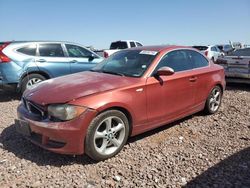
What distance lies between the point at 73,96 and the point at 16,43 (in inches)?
180

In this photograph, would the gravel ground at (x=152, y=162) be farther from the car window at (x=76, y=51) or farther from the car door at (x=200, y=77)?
the car window at (x=76, y=51)

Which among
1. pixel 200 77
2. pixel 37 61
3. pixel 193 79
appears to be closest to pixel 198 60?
pixel 200 77

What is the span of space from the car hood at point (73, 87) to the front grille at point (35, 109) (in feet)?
0.19

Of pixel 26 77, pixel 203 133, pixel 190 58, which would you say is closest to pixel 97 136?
pixel 203 133

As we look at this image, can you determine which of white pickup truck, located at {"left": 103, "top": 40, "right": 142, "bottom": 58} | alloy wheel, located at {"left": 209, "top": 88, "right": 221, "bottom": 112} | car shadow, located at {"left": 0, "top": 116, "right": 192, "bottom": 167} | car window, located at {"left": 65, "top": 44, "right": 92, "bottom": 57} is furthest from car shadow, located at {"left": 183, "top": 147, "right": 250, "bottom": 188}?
white pickup truck, located at {"left": 103, "top": 40, "right": 142, "bottom": 58}

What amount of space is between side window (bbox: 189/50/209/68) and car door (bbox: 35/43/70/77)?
13.2 feet

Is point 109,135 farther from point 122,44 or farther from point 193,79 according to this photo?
point 122,44

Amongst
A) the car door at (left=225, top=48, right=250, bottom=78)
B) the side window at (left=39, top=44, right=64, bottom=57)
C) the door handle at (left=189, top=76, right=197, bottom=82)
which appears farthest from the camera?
the car door at (left=225, top=48, right=250, bottom=78)

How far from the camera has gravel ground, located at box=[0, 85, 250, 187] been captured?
3373 mm

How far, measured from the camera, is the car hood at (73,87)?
371cm

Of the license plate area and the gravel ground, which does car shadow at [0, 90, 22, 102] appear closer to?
the gravel ground

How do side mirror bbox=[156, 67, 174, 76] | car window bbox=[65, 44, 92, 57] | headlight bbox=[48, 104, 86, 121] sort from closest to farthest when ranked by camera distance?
headlight bbox=[48, 104, 86, 121] → side mirror bbox=[156, 67, 174, 76] → car window bbox=[65, 44, 92, 57]

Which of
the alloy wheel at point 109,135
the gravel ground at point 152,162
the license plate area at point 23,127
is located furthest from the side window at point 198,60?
the license plate area at point 23,127

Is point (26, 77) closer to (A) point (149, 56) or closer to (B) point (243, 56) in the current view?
(A) point (149, 56)
